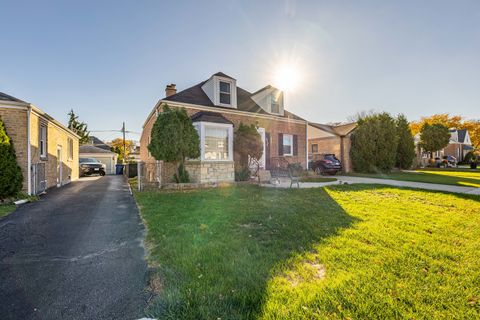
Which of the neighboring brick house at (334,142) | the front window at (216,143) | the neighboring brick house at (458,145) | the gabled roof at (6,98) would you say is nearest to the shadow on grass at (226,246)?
the front window at (216,143)

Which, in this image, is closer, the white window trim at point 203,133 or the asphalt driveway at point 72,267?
the asphalt driveway at point 72,267

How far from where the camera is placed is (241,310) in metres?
2.09

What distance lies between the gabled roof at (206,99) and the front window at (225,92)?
0.52m

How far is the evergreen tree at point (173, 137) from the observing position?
32.8ft

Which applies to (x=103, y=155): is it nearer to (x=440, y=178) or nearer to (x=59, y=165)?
(x=59, y=165)

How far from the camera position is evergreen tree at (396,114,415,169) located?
22672 millimetres

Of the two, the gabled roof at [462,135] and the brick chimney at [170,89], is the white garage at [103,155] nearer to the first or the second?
the brick chimney at [170,89]

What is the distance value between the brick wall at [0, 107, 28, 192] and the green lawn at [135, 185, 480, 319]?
697 centimetres

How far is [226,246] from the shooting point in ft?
11.9

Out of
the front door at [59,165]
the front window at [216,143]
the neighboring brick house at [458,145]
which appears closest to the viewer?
the front window at [216,143]

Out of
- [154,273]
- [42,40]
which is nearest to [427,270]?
[154,273]

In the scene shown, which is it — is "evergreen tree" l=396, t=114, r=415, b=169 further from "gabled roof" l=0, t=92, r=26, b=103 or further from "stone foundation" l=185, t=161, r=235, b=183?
"gabled roof" l=0, t=92, r=26, b=103

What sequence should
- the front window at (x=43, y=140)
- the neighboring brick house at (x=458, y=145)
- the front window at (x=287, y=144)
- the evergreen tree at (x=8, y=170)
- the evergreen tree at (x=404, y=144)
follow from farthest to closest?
the neighboring brick house at (x=458, y=145) → the evergreen tree at (x=404, y=144) → the front window at (x=287, y=144) → the front window at (x=43, y=140) → the evergreen tree at (x=8, y=170)

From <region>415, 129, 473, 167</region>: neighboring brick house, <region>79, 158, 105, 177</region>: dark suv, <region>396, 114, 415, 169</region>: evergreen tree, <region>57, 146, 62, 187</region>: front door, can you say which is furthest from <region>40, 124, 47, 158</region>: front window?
<region>415, 129, 473, 167</region>: neighboring brick house
